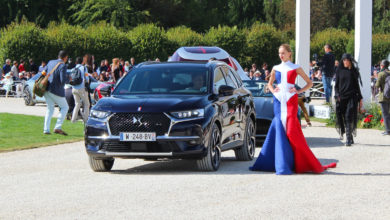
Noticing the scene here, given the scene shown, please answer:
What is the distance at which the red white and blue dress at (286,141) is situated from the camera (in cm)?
1230

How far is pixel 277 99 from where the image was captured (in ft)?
41.7

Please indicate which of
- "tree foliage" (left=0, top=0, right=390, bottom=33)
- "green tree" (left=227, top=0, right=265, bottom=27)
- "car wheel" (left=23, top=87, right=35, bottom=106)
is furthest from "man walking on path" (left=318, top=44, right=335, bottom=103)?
"green tree" (left=227, top=0, right=265, bottom=27)

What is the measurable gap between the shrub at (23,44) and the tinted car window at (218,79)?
106 ft

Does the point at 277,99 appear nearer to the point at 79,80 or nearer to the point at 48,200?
the point at 48,200

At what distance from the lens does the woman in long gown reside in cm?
1230

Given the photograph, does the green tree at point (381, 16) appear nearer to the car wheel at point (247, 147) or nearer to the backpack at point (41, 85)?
the backpack at point (41, 85)

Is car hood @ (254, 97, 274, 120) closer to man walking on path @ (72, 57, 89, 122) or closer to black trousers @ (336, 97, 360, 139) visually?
black trousers @ (336, 97, 360, 139)

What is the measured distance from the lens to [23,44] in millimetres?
45031

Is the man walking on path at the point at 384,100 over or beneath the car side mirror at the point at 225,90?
beneath

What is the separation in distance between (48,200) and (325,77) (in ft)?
59.9

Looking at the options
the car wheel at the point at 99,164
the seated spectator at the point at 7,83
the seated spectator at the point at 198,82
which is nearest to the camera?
the car wheel at the point at 99,164

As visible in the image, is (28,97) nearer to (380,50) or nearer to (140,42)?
(140,42)

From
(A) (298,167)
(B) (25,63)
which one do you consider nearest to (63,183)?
(A) (298,167)

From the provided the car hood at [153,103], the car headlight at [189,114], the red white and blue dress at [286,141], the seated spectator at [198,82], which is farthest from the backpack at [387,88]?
the car headlight at [189,114]
